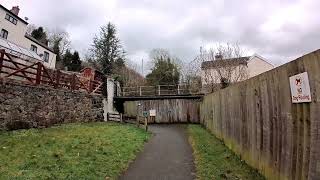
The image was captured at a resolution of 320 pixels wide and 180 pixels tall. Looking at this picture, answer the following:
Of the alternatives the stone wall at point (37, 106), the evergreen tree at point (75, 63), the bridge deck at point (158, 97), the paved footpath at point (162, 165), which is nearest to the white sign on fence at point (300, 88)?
the paved footpath at point (162, 165)

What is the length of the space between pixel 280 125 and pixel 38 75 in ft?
43.9

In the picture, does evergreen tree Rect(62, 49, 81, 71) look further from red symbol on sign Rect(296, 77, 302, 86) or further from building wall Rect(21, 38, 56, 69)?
red symbol on sign Rect(296, 77, 302, 86)

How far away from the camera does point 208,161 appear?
31.1 ft

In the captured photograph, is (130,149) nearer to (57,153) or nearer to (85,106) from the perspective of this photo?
(57,153)

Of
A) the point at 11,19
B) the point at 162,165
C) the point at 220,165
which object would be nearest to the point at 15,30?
the point at 11,19

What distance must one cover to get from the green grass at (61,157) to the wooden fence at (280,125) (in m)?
3.26

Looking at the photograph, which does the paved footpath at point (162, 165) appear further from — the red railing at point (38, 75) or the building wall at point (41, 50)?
the building wall at point (41, 50)

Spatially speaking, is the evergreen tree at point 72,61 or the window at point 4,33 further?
the evergreen tree at point 72,61

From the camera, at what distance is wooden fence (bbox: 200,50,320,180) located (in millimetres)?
4781

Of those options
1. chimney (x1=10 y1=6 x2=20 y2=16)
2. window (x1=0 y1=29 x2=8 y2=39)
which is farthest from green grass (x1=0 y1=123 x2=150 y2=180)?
chimney (x1=10 y1=6 x2=20 y2=16)

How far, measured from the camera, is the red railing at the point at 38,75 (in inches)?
585

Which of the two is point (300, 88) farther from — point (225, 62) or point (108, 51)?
point (108, 51)

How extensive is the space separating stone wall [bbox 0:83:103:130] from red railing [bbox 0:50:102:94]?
0.47 metres

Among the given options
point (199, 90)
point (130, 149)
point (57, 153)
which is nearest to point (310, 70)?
point (57, 153)
